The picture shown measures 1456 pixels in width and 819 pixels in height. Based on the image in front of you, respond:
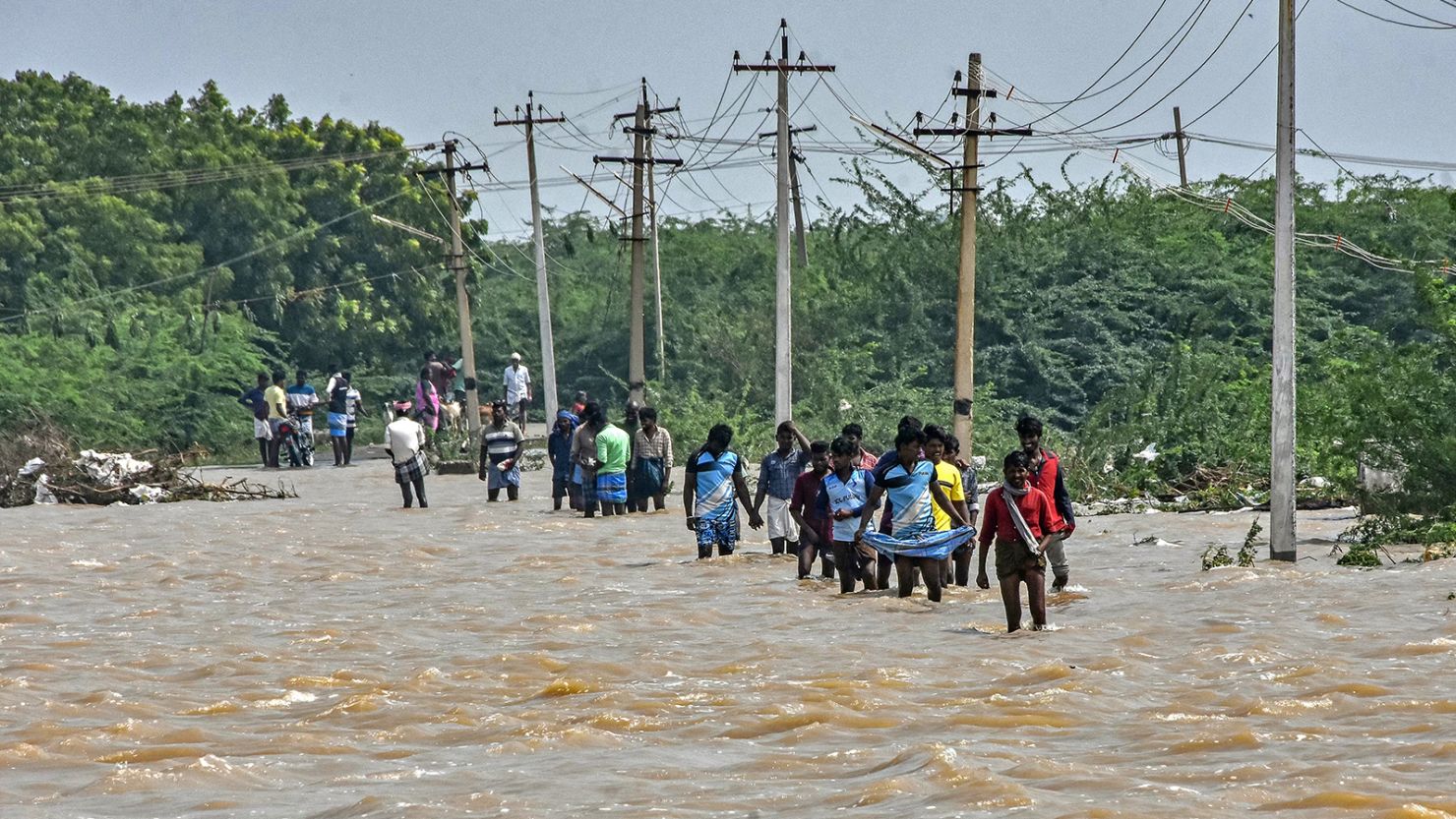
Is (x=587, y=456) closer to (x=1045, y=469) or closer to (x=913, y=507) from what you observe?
(x=913, y=507)

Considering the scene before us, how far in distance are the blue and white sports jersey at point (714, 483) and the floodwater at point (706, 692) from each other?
56 centimetres

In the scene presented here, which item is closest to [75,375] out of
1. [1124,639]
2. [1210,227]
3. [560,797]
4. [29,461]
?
[29,461]

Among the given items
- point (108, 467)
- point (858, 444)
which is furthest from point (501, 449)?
point (858, 444)

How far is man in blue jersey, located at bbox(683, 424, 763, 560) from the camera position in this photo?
57.6ft

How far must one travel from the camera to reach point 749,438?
116ft

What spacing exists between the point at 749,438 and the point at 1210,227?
53.4 feet

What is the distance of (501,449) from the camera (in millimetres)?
25812

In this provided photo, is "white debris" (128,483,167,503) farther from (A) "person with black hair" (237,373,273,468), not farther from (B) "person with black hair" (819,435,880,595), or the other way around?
(B) "person with black hair" (819,435,880,595)

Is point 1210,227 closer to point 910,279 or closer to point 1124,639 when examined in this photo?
point 910,279

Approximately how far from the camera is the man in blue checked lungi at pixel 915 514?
14.5 metres

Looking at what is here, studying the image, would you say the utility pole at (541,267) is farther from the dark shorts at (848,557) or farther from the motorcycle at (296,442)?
the dark shorts at (848,557)

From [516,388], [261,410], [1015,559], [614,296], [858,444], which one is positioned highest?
[614,296]

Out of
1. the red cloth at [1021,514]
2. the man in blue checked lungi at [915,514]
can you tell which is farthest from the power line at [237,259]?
the red cloth at [1021,514]

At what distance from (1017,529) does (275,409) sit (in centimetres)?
2553
